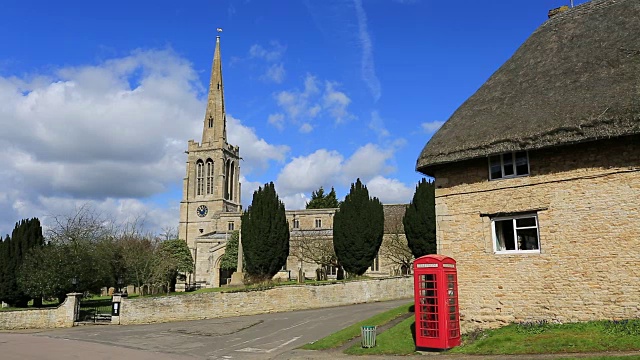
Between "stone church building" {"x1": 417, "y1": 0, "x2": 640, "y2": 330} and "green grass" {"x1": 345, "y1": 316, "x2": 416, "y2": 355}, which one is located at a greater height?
"stone church building" {"x1": 417, "y1": 0, "x2": 640, "y2": 330}

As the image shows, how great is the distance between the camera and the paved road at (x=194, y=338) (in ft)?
51.5

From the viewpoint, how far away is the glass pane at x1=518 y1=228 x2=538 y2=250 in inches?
509

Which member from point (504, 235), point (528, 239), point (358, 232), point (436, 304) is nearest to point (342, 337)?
point (436, 304)

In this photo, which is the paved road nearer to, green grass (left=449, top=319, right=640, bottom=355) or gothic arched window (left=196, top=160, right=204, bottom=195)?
green grass (left=449, top=319, right=640, bottom=355)

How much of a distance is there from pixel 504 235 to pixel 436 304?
2884 mm

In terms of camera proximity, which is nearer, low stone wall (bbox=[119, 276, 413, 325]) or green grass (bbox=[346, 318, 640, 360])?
green grass (bbox=[346, 318, 640, 360])

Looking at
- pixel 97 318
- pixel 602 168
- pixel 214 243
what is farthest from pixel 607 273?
pixel 214 243

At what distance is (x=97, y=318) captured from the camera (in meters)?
26.1

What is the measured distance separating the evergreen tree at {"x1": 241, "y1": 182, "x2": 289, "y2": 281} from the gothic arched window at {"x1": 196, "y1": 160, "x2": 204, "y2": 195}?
1550 inches

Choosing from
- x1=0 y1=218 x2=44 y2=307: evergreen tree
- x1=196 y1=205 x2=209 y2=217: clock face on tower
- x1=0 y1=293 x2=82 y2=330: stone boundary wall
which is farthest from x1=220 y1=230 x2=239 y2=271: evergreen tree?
x1=0 y1=293 x2=82 y2=330: stone boundary wall

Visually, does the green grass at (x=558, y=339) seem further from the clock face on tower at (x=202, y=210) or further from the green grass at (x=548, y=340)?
the clock face on tower at (x=202, y=210)

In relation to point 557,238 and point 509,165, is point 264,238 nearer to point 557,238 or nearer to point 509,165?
point 509,165

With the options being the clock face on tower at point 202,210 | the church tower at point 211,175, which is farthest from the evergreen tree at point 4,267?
the clock face on tower at point 202,210

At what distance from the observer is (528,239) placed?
13062mm
